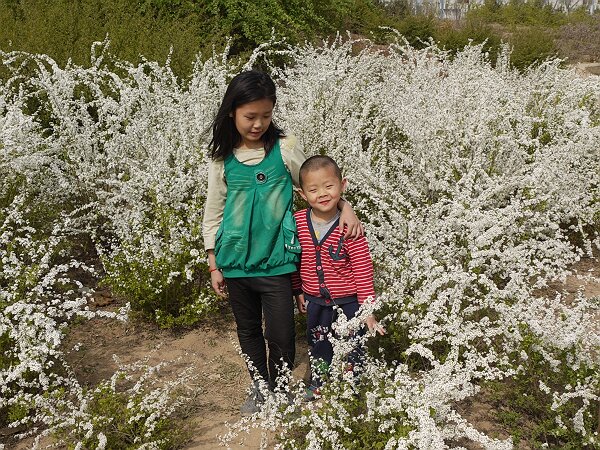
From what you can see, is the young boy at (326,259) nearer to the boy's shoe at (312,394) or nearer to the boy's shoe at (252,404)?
the boy's shoe at (312,394)

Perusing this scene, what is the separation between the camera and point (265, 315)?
2.59 metres

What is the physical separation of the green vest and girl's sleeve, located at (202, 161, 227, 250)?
0.15 ft

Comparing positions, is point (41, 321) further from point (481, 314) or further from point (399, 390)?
point (481, 314)

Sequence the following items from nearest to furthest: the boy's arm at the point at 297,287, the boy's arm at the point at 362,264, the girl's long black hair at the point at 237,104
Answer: the girl's long black hair at the point at 237,104
the boy's arm at the point at 362,264
the boy's arm at the point at 297,287

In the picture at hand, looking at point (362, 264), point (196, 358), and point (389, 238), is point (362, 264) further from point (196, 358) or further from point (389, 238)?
point (196, 358)

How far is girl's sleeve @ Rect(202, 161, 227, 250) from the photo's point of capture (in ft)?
8.21

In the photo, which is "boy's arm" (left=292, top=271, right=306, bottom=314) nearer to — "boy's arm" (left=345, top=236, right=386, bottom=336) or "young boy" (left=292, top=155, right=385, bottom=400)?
"young boy" (left=292, top=155, right=385, bottom=400)

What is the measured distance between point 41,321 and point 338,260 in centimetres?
135

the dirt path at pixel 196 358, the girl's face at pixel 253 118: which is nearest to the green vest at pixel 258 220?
the girl's face at pixel 253 118

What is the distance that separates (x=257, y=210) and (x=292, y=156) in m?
0.29

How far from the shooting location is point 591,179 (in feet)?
14.4

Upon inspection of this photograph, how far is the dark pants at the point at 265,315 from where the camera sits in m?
2.51

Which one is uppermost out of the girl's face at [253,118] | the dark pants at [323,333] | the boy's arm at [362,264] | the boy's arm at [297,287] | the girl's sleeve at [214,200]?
the girl's face at [253,118]

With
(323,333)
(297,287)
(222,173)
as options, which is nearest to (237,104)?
(222,173)
